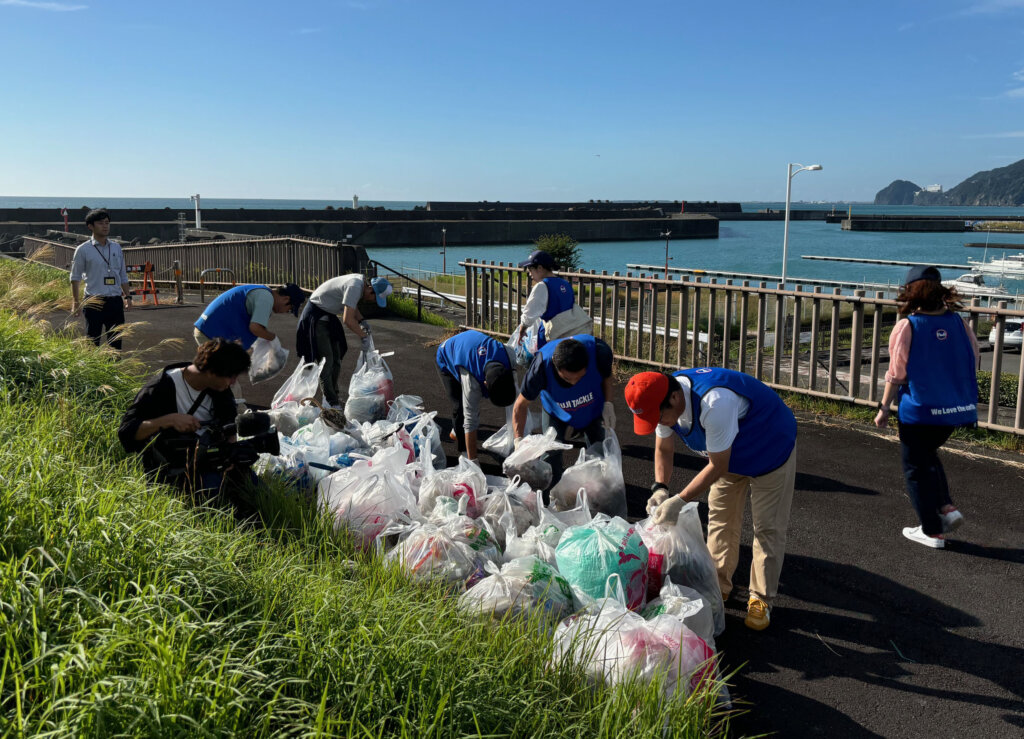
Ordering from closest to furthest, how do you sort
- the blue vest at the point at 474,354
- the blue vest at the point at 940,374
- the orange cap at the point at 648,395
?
the orange cap at the point at 648,395, the blue vest at the point at 940,374, the blue vest at the point at 474,354

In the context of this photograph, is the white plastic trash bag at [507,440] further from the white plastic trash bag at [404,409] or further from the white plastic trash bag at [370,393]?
the white plastic trash bag at [370,393]

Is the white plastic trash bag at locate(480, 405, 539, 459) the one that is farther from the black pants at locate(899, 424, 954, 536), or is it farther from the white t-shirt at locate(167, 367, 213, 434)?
the black pants at locate(899, 424, 954, 536)

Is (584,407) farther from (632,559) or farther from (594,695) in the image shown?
(594,695)

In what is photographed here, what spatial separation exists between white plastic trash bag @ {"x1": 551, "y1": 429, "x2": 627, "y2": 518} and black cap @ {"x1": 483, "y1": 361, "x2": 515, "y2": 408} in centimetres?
77

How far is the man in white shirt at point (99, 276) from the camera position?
321 inches

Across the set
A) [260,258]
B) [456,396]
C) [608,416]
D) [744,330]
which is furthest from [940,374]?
[260,258]

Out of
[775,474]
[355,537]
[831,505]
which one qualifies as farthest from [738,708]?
[831,505]

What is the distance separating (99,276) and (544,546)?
20.8ft

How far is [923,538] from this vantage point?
16.6ft

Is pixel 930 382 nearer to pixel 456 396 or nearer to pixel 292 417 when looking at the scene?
pixel 456 396

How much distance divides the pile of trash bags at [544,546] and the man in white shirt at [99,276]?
391 centimetres

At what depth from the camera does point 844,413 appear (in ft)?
26.2

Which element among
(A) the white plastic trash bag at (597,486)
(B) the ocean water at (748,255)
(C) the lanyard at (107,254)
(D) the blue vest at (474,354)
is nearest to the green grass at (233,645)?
(A) the white plastic trash bag at (597,486)

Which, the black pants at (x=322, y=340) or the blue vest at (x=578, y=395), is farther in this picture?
the black pants at (x=322, y=340)
